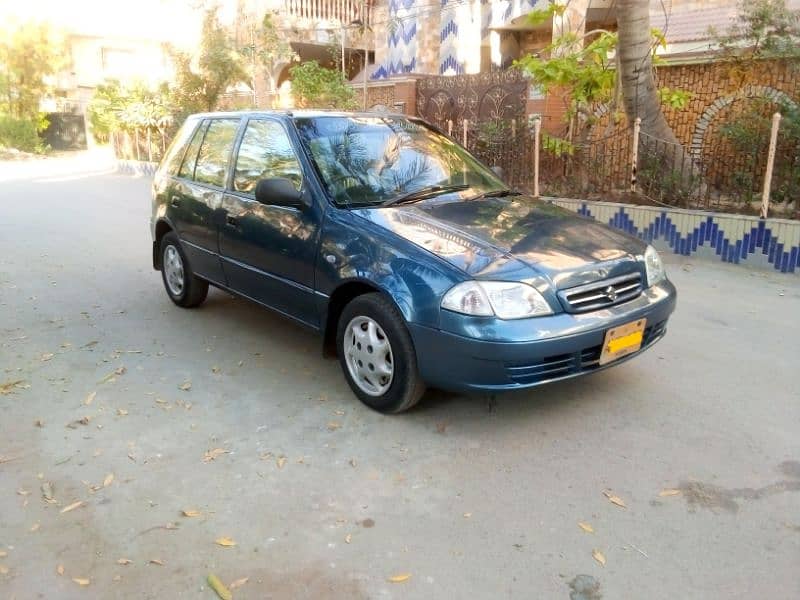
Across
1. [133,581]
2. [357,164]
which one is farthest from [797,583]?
[357,164]

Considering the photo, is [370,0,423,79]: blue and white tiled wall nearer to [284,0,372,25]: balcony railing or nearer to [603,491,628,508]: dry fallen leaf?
[284,0,372,25]: balcony railing

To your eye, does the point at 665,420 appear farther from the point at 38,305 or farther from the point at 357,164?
the point at 38,305

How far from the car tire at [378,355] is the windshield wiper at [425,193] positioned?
2.36 ft

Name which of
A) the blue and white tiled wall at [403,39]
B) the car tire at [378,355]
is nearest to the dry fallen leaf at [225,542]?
the car tire at [378,355]

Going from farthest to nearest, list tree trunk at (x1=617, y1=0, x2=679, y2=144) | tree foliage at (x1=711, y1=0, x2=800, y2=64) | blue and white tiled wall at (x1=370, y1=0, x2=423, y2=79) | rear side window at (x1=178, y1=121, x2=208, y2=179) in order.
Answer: blue and white tiled wall at (x1=370, y1=0, x2=423, y2=79) → tree foliage at (x1=711, y1=0, x2=800, y2=64) → tree trunk at (x1=617, y1=0, x2=679, y2=144) → rear side window at (x1=178, y1=121, x2=208, y2=179)

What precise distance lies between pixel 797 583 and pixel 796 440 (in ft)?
4.29

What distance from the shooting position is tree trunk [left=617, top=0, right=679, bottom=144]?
8.66 metres

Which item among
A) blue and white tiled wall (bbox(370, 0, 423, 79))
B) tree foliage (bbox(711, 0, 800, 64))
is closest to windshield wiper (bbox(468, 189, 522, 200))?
tree foliage (bbox(711, 0, 800, 64))

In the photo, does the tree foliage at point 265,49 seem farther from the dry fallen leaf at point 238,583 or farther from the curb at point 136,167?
the dry fallen leaf at point 238,583

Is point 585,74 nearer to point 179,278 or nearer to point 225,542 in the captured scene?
point 179,278

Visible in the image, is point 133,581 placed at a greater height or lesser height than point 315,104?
lesser

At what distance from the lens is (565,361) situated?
143 inches

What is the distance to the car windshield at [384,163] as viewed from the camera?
4402 millimetres

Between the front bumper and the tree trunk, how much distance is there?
6.03m
